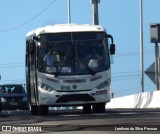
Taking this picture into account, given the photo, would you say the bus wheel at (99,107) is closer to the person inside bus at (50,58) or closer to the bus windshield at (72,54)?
the bus windshield at (72,54)

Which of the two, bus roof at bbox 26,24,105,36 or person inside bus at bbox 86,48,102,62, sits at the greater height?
bus roof at bbox 26,24,105,36

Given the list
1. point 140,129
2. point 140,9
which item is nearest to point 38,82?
point 140,129

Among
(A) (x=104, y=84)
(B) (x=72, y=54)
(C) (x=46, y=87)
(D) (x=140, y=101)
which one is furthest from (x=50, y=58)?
(D) (x=140, y=101)

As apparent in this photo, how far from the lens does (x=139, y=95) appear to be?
126 ft

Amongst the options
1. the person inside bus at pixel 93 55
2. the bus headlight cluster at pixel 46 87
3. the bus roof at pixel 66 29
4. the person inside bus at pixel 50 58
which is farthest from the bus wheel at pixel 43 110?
the bus roof at pixel 66 29

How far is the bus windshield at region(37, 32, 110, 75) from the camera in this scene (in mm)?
26031

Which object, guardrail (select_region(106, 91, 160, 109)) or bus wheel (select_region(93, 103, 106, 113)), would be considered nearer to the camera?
bus wheel (select_region(93, 103, 106, 113))

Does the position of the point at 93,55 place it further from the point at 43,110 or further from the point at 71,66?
the point at 43,110

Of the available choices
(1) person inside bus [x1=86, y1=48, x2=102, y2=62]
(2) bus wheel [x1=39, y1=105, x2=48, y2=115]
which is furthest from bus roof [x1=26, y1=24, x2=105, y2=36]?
(2) bus wheel [x1=39, y1=105, x2=48, y2=115]

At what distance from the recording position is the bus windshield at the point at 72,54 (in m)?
26.0

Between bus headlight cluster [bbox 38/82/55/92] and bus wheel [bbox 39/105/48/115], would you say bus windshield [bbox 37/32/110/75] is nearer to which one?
bus headlight cluster [bbox 38/82/55/92]

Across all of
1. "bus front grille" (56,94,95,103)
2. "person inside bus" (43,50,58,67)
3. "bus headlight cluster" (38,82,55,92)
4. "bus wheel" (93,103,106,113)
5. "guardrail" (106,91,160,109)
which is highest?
"person inside bus" (43,50,58,67)

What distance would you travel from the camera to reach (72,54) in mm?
26156

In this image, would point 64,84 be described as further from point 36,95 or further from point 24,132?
point 24,132
